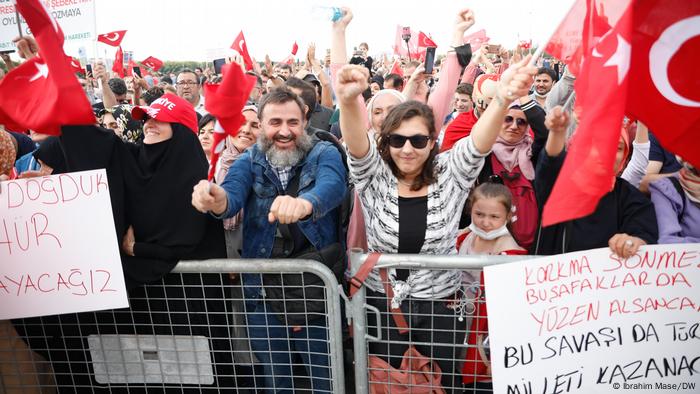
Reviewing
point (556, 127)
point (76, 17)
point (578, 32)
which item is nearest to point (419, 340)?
point (556, 127)

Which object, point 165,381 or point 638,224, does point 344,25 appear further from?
point 165,381

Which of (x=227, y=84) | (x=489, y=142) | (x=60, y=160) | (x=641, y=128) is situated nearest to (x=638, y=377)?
(x=489, y=142)

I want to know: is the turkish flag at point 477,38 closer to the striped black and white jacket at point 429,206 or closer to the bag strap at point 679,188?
the bag strap at point 679,188

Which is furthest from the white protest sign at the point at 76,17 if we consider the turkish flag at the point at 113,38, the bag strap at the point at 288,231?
the bag strap at the point at 288,231

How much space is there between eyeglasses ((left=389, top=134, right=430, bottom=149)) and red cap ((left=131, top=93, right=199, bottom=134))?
42.8 inches

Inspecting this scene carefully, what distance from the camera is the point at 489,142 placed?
7.13 ft

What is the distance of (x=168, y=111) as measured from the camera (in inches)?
96.6

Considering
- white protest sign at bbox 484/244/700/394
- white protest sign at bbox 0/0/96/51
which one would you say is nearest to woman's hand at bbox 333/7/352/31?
white protest sign at bbox 484/244/700/394

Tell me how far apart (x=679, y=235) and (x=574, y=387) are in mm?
917

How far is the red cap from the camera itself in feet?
8.00

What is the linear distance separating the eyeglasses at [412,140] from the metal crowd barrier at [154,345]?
2.50ft

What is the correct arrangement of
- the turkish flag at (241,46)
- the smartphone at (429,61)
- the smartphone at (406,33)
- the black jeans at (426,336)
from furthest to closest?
the smartphone at (406,33)
the turkish flag at (241,46)
the smartphone at (429,61)
the black jeans at (426,336)

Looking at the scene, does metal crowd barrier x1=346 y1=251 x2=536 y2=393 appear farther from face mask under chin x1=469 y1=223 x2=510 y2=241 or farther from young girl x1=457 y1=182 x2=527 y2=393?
face mask under chin x1=469 y1=223 x2=510 y2=241

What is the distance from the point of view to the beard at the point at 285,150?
253 centimetres
